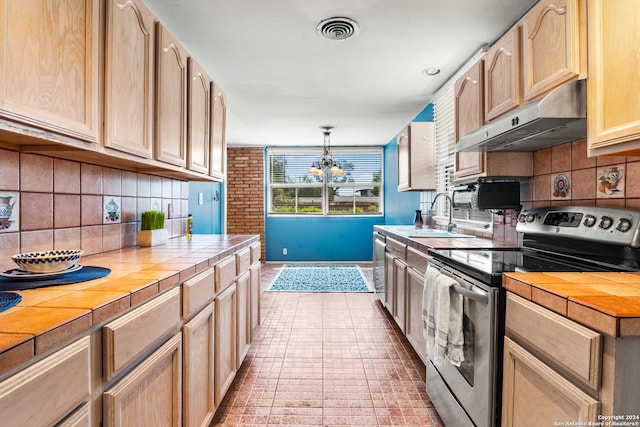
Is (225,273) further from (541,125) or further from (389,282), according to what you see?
(389,282)

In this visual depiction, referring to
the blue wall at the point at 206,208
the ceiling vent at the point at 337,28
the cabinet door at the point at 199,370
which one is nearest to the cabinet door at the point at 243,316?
A: the cabinet door at the point at 199,370

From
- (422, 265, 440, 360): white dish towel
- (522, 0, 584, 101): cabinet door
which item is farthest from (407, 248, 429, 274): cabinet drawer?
(522, 0, 584, 101): cabinet door

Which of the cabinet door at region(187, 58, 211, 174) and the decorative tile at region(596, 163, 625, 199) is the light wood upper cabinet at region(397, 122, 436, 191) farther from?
the cabinet door at region(187, 58, 211, 174)

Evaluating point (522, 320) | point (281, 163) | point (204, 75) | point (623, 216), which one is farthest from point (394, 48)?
point (281, 163)

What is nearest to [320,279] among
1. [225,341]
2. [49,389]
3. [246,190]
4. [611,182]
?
[246,190]

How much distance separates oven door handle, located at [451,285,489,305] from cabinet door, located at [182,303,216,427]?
1133 mm

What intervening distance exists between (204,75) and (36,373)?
2.13 m

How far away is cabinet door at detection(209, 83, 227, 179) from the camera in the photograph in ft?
8.16

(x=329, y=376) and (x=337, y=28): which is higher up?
(x=337, y=28)

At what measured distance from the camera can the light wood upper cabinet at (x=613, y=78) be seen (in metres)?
1.10

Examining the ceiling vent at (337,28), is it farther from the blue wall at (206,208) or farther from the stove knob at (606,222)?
the blue wall at (206,208)

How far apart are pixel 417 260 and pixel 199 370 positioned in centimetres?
153

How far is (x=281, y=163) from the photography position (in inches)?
264

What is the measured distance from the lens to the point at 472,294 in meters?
1.34
